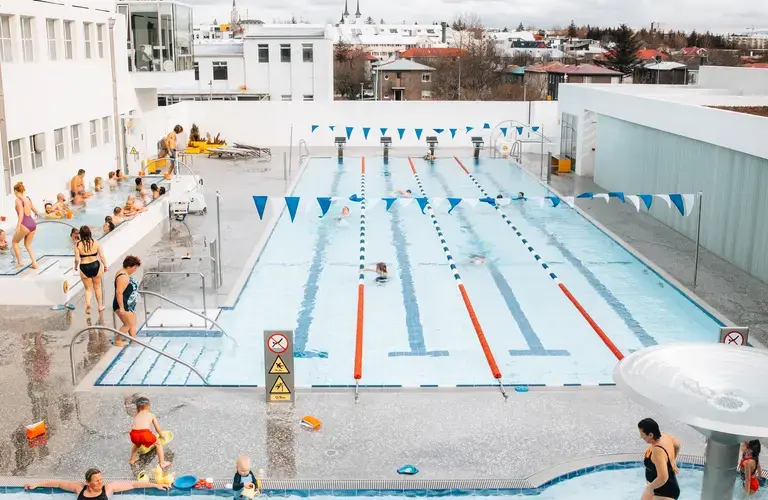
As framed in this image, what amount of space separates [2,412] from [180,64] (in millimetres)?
17334

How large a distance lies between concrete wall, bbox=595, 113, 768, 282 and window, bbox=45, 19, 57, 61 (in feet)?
42.0

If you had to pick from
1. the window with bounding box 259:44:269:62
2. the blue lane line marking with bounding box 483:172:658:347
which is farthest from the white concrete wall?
the window with bounding box 259:44:269:62

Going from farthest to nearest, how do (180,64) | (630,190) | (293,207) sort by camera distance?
(180,64), (630,190), (293,207)

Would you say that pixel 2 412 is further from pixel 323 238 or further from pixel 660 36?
pixel 660 36

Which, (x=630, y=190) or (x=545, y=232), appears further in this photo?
(x=630, y=190)

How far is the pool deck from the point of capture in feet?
24.1

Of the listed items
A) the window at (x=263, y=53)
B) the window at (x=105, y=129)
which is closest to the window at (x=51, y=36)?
the window at (x=105, y=129)

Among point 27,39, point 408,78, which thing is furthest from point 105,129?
point 408,78

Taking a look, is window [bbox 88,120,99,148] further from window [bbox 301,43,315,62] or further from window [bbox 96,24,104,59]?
window [bbox 301,43,315,62]

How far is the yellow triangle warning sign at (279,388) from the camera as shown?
28.2 ft

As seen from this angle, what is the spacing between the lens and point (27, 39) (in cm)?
1638

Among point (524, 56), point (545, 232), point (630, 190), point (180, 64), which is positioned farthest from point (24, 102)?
point (524, 56)

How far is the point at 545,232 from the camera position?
17.1m

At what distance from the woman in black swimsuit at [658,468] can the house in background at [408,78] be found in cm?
5781
